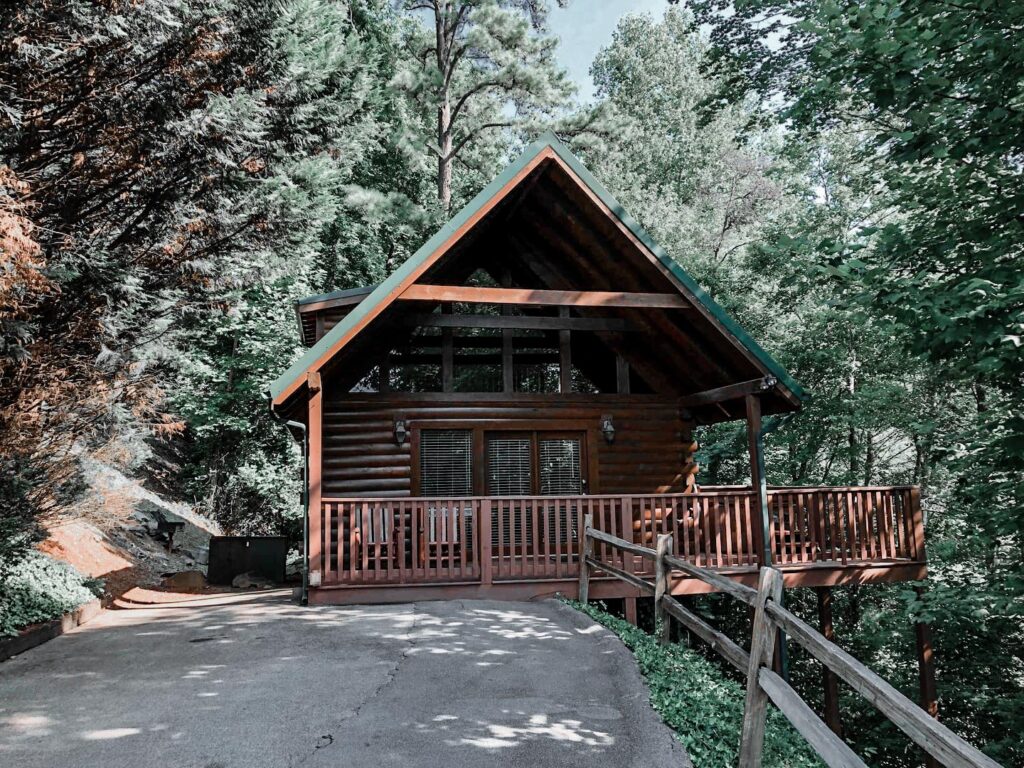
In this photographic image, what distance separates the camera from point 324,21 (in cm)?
2339

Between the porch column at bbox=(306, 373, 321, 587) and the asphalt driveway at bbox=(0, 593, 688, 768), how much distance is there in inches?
34.0

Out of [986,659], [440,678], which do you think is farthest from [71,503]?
[986,659]

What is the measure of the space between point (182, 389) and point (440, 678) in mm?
15096

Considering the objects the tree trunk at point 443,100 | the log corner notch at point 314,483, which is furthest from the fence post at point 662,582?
the tree trunk at point 443,100

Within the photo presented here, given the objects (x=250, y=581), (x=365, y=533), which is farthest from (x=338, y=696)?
(x=250, y=581)

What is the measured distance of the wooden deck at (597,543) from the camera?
28.5ft

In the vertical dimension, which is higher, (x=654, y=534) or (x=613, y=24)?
(x=613, y=24)

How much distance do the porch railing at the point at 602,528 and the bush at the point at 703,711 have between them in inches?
99.6

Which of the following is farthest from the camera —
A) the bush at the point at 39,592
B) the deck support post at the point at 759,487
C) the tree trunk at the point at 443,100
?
the tree trunk at the point at 443,100

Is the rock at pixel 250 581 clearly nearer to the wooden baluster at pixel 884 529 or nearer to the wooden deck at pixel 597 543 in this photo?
the wooden deck at pixel 597 543

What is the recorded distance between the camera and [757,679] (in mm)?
4168

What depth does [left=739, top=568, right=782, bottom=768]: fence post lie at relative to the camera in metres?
4.12

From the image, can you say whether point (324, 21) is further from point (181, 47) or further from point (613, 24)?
point (613, 24)

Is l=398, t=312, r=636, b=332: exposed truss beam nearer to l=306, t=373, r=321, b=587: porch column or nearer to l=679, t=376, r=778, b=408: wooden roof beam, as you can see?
l=679, t=376, r=778, b=408: wooden roof beam
